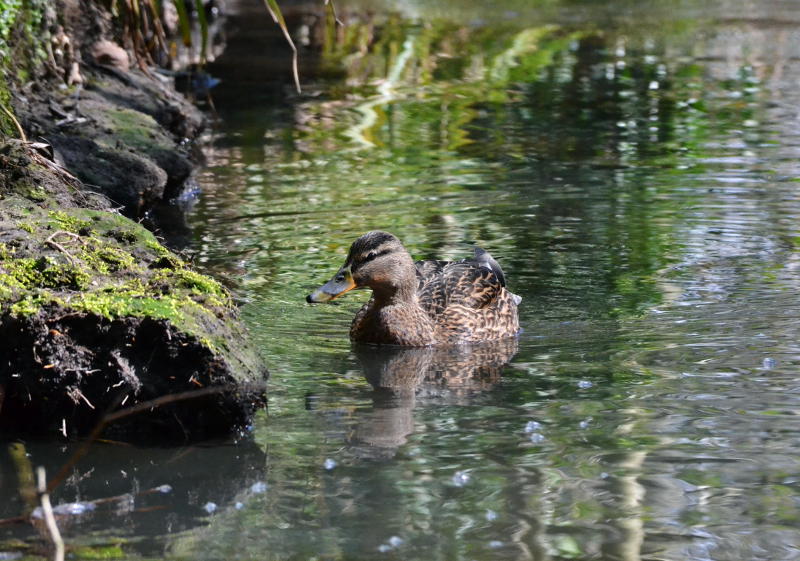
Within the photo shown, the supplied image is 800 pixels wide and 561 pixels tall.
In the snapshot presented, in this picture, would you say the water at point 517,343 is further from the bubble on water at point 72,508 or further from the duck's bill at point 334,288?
the duck's bill at point 334,288

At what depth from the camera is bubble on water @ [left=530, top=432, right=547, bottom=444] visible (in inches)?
249

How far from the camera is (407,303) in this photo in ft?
28.5

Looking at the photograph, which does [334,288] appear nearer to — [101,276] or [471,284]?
[471,284]

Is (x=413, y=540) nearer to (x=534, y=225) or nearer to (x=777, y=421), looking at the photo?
(x=777, y=421)

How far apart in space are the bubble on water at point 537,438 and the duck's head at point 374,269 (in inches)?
88.7

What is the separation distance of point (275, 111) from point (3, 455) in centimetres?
1106

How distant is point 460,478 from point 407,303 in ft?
9.51

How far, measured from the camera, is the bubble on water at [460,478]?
5809mm

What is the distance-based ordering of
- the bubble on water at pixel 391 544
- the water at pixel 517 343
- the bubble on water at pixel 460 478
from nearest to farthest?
the bubble on water at pixel 391 544 → the water at pixel 517 343 → the bubble on water at pixel 460 478

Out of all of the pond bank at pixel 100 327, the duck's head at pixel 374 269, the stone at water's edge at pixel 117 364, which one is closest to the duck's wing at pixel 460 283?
the duck's head at pixel 374 269

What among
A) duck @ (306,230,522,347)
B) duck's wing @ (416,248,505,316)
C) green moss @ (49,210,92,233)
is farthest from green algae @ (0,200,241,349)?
duck's wing @ (416,248,505,316)

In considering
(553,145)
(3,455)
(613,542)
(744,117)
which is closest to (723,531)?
(613,542)

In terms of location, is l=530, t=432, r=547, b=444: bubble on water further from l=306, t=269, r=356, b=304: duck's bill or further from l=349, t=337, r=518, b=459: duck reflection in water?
l=306, t=269, r=356, b=304: duck's bill

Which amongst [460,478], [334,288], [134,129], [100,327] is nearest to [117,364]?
[100,327]
